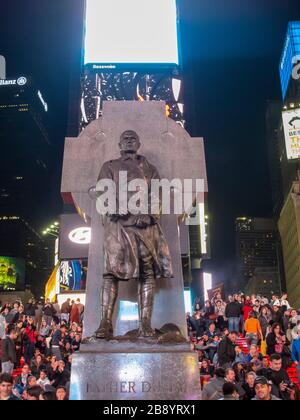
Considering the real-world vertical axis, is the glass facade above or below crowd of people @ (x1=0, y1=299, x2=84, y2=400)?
above

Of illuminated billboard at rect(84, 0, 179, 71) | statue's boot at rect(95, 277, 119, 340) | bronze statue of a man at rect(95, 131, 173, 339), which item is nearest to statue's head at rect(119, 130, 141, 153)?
bronze statue of a man at rect(95, 131, 173, 339)

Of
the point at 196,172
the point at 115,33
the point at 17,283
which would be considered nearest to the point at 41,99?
the point at 17,283

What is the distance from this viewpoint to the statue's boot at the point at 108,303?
798 cm

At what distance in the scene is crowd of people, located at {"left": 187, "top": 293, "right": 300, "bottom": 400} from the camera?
33.2ft

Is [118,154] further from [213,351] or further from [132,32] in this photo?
[132,32]

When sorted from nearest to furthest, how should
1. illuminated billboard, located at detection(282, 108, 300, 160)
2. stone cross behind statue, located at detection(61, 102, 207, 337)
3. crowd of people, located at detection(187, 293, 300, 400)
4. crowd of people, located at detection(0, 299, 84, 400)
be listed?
stone cross behind statue, located at detection(61, 102, 207, 337) < crowd of people, located at detection(187, 293, 300, 400) < crowd of people, located at detection(0, 299, 84, 400) < illuminated billboard, located at detection(282, 108, 300, 160)

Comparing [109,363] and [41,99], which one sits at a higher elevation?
[41,99]

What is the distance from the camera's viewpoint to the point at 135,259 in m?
8.23

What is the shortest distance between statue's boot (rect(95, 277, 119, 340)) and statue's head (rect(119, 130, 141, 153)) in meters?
2.30

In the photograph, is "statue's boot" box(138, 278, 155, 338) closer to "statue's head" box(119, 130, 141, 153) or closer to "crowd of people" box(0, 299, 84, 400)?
"crowd of people" box(0, 299, 84, 400)

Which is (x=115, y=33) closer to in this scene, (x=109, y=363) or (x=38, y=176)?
(x=109, y=363)

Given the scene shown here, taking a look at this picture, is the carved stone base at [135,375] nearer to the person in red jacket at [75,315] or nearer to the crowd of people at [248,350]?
the crowd of people at [248,350]
